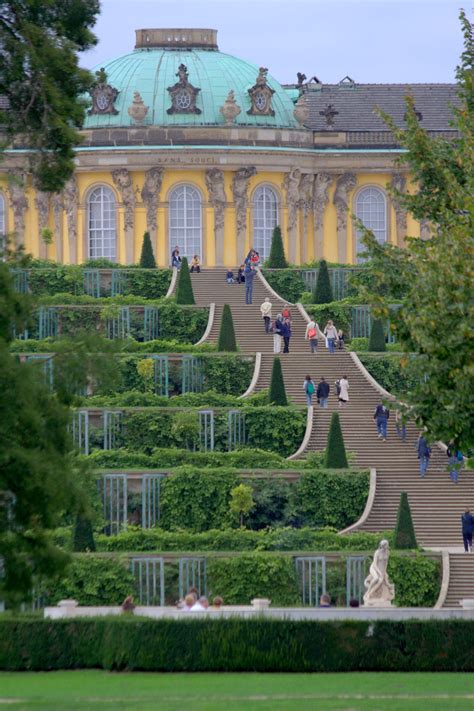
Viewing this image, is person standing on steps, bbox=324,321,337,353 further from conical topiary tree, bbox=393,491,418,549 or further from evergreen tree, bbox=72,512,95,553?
evergreen tree, bbox=72,512,95,553

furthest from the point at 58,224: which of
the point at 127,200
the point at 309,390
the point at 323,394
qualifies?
the point at 323,394

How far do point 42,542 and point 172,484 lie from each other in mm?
23216

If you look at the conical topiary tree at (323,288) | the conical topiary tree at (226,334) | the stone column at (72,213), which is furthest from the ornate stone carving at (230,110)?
the conical topiary tree at (226,334)

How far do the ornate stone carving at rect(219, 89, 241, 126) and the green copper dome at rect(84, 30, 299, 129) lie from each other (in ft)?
0.53

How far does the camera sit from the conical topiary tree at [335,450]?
63.4 metres

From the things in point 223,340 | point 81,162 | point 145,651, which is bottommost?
point 145,651

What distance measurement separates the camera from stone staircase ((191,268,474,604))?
6122 centimetres

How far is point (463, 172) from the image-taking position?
4697cm

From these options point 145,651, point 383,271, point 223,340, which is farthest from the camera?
point 223,340

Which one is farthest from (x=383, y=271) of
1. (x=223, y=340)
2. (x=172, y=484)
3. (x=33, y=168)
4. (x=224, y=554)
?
(x=223, y=340)

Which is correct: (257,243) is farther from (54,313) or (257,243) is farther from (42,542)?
(42,542)

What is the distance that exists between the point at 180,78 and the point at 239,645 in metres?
54.9

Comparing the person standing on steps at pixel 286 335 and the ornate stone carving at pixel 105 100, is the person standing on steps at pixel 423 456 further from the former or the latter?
the ornate stone carving at pixel 105 100

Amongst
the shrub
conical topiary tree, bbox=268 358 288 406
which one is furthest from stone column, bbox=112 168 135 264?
the shrub
